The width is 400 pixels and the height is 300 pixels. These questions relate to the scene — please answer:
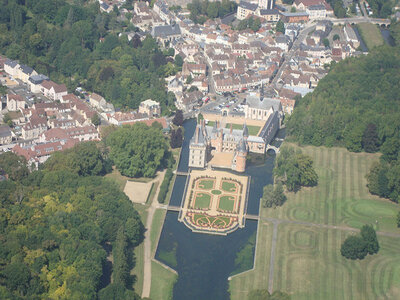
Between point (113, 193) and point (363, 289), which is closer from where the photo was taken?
point (363, 289)

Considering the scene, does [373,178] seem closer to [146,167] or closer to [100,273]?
[146,167]

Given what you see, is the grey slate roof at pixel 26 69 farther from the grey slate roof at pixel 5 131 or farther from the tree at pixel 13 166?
the tree at pixel 13 166

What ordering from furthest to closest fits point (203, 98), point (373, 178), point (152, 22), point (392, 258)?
point (152, 22) → point (203, 98) → point (373, 178) → point (392, 258)

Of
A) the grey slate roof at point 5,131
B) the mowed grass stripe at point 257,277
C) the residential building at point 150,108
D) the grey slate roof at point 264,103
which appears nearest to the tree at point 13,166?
the grey slate roof at point 5,131

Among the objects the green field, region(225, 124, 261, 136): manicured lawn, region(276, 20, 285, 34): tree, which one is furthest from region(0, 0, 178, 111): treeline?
the green field

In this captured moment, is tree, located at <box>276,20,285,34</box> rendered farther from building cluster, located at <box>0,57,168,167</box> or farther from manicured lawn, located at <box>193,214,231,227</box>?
manicured lawn, located at <box>193,214,231,227</box>

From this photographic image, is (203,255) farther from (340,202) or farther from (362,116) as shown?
(362,116)

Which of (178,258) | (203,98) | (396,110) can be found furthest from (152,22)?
(178,258)
